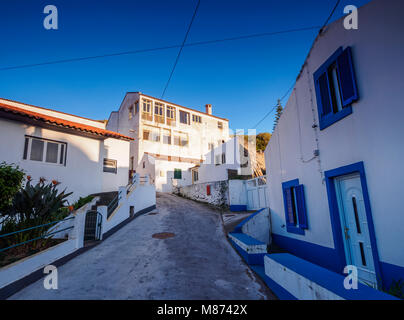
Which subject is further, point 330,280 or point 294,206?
point 294,206

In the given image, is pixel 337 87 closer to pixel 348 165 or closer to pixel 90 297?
pixel 348 165

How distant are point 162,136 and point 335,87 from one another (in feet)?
77.1

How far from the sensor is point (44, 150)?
447 inches

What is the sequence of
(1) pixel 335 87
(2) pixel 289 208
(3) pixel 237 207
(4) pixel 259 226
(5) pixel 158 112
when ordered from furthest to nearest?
(5) pixel 158 112, (3) pixel 237 207, (4) pixel 259 226, (2) pixel 289 208, (1) pixel 335 87

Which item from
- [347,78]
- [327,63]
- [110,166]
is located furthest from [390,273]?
[110,166]

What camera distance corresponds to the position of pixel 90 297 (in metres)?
4.31

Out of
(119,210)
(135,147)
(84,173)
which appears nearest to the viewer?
(119,210)

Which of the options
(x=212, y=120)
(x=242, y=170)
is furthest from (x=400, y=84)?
(x=212, y=120)

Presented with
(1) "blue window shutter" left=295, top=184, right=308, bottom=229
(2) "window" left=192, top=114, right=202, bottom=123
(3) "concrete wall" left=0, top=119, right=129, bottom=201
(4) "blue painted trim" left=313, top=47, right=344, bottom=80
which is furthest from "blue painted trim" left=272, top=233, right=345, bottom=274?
(2) "window" left=192, top=114, right=202, bottom=123

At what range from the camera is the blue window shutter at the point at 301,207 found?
23.7ft

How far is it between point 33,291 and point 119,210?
609cm

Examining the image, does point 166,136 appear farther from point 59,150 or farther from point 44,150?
point 44,150

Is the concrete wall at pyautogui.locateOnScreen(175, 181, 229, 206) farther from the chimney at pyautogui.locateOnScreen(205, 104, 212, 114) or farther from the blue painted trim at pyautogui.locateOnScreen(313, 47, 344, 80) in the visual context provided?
the chimney at pyautogui.locateOnScreen(205, 104, 212, 114)

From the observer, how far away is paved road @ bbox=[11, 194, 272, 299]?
14.6 feet
